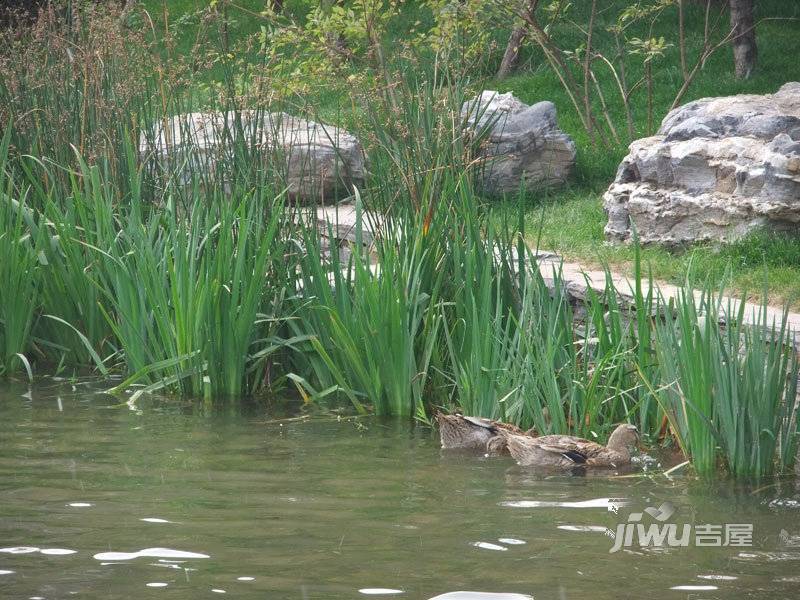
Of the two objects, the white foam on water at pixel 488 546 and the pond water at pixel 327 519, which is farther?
the white foam on water at pixel 488 546

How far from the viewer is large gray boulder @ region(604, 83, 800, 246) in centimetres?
719

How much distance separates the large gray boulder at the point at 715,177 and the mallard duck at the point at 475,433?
10.7 feet

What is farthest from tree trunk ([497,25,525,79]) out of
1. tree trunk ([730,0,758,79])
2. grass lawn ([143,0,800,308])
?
tree trunk ([730,0,758,79])

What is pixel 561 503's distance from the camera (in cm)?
407

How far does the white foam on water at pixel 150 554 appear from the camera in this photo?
3346 millimetres

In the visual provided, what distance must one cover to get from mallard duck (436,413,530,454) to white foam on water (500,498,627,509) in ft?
1.94

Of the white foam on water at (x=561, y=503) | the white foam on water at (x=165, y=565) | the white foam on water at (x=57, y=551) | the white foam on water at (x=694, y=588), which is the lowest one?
the white foam on water at (x=561, y=503)

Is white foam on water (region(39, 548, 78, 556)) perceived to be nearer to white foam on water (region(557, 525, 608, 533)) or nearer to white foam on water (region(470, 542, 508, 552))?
white foam on water (region(470, 542, 508, 552))

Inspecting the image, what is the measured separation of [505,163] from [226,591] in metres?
6.93

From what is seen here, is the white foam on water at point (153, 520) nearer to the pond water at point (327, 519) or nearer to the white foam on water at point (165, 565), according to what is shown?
the pond water at point (327, 519)

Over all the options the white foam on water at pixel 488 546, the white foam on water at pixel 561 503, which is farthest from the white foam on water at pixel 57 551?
the white foam on water at pixel 561 503

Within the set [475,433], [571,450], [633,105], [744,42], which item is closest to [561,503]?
[571,450]

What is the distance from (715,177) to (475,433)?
3.66 metres

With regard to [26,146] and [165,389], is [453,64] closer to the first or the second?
[165,389]
